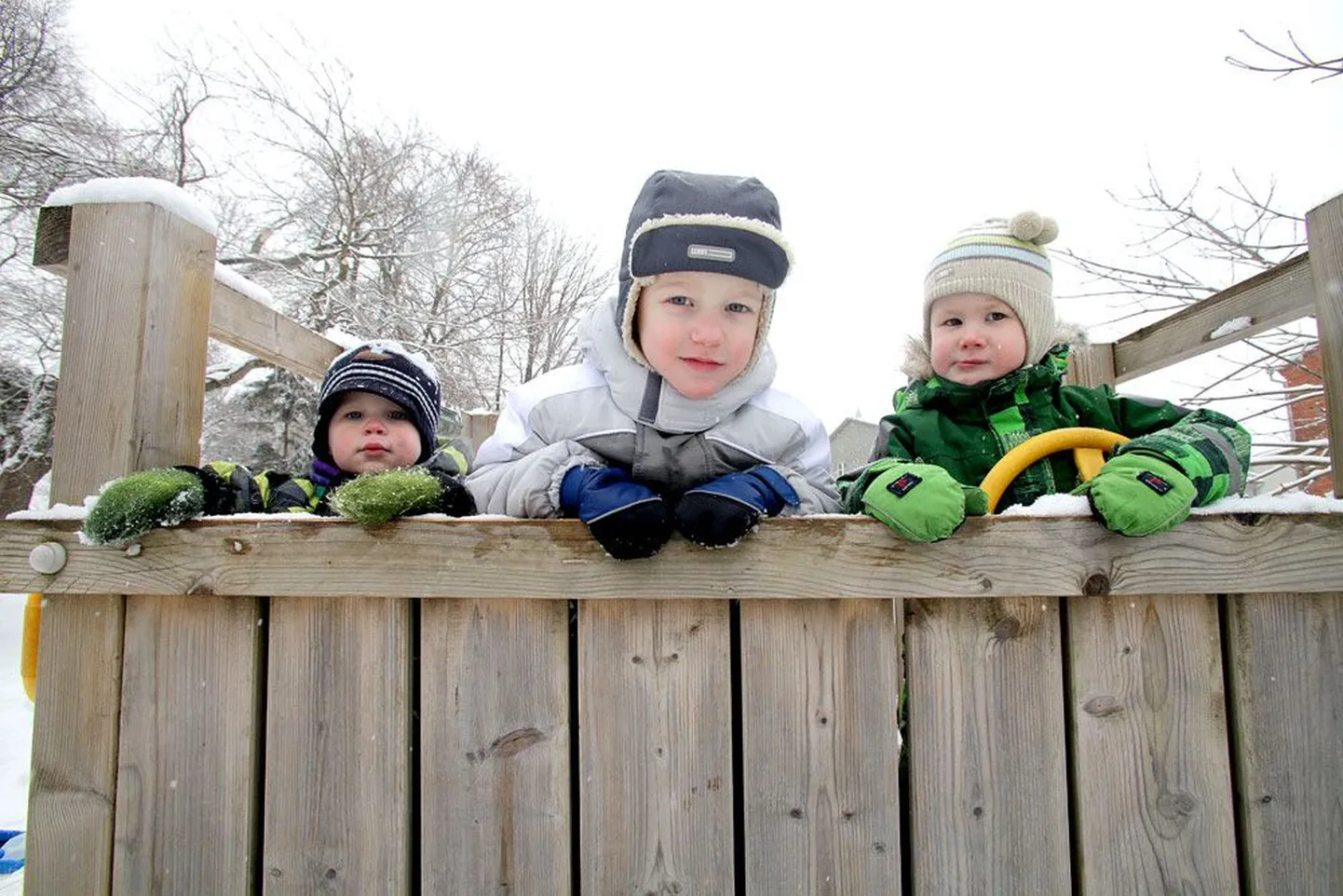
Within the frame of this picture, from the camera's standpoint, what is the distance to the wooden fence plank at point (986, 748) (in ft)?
4.03

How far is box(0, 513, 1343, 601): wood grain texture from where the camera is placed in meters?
1.24

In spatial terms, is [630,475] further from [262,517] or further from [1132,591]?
[1132,591]

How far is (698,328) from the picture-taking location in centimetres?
158

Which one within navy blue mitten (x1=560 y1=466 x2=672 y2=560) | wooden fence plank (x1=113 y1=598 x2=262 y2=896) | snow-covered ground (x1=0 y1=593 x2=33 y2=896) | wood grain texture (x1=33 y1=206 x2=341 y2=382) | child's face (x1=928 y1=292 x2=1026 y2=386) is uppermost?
wood grain texture (x1=33 y1=206 x2=341 y2=382)

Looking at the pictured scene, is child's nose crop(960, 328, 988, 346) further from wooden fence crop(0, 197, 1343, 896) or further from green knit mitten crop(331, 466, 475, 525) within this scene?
green knit mitten crop(331, 466, 475, 525)

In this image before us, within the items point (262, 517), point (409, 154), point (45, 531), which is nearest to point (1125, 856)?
point (262, 517)

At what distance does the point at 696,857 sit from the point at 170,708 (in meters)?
0.99

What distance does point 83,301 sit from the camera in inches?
59.7

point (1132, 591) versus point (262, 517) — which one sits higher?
point (262, 517)

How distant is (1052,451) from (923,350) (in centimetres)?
66

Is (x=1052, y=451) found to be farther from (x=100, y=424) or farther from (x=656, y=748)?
(x=100, y=424)

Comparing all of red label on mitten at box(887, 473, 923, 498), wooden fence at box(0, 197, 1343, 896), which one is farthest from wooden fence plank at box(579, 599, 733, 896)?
red label on mitten at box(887, 473, 923, 498)

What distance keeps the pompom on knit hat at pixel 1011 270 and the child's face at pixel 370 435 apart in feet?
5.42

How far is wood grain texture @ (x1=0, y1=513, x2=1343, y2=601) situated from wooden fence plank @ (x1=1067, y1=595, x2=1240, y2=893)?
67 millimetres
